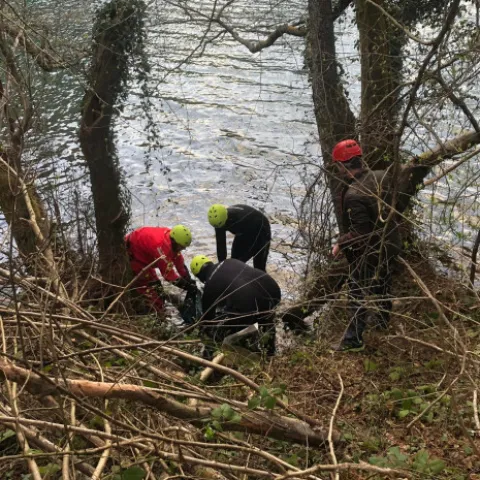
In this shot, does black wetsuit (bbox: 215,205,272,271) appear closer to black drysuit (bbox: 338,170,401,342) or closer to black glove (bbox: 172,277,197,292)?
black glove (bbox: 172,277,197,292)

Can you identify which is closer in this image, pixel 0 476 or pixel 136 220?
pixel 0 476

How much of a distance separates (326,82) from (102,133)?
3.11 metres

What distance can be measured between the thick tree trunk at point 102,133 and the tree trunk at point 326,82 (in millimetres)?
2318

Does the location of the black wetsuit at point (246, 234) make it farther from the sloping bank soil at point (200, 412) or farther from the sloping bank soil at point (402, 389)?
the sloping bank soil at point (200, 412)

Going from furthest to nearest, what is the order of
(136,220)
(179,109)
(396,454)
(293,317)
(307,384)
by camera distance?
(179,109) < (136,220) < (293,317) < (307,384) < (396,454)

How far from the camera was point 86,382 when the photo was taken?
10.6ft

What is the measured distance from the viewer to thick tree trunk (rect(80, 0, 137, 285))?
777 cm

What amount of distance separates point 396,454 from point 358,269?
324cm

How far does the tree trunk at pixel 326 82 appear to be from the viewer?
7.41m

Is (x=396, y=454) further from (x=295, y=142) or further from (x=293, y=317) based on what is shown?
(x=295, y=142)

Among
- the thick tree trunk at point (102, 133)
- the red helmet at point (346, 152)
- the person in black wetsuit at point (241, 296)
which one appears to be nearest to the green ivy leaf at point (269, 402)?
the person in black wetsuit at point (241, 296)

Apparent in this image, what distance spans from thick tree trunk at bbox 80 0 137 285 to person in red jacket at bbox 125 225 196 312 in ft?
1.10

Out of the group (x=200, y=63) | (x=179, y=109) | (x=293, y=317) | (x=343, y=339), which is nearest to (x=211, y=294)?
(x=293, y=317)

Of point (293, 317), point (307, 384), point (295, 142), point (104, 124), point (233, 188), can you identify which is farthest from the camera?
point (295, 142)
